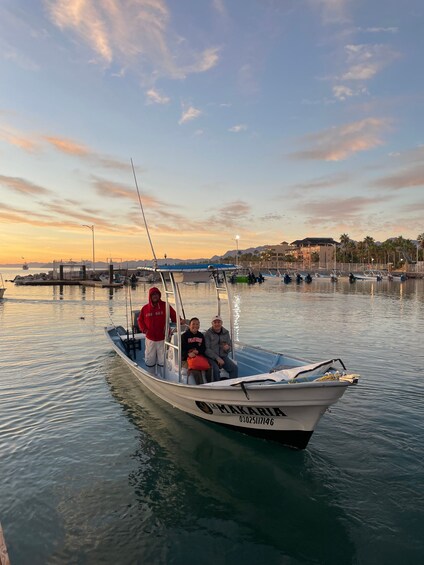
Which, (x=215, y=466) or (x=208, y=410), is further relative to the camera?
(x=208, y=410)

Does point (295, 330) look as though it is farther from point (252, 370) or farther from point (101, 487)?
point (101, 487)

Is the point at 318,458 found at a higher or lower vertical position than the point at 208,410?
lower

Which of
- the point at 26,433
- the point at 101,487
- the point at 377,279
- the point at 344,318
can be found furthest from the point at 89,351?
the point at 377,279

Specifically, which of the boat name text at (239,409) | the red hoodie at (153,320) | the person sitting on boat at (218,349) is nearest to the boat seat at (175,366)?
the person sitting on boat at (218,349)

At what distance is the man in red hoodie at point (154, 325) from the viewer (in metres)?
11.0

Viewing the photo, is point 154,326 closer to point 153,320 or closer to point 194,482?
point 153,320

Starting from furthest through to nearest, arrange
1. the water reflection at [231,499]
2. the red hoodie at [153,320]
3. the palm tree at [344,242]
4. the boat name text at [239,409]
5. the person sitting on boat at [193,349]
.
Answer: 1. the palm tree at [344,242]
2. the red hoodie at [153,320]
3. the person sitting on boat at [193,349]
4. the boat name text at [239,409]
5. the water reflection at [231,499]

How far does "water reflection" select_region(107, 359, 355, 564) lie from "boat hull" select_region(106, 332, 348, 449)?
52cm

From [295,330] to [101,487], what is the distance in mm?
20027

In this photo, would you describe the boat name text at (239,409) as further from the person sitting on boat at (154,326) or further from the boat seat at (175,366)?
the person sitting on boat at (154,326)

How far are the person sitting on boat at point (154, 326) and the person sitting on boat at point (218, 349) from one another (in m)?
1.72

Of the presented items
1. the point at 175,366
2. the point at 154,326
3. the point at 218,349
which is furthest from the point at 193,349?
the point at 154,326

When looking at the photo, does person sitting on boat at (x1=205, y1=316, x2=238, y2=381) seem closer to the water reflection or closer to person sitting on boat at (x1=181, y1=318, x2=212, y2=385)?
person sitting on boat at (x1=181, y1=318, x2=212, y2=385)

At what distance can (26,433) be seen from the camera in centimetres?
958
